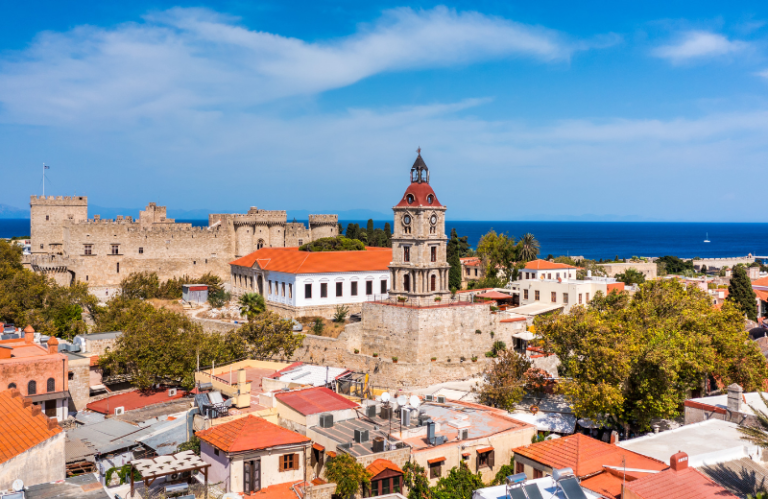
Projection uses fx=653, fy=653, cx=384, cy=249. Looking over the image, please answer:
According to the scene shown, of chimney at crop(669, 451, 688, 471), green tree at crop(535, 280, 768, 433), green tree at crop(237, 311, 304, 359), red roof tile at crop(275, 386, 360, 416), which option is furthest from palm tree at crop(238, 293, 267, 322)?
chimney at crop(669, 451, 688, 471)

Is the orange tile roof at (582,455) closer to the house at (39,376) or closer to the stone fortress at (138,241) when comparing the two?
the house at (39,376)

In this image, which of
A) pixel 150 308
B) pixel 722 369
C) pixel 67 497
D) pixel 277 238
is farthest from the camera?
pixel 277 238

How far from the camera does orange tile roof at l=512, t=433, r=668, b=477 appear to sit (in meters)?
18.2

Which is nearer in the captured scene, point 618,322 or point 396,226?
point 618,322

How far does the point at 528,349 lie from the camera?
131ft

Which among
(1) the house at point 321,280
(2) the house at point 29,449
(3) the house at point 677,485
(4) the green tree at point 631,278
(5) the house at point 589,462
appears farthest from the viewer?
(4) the green tree at point 631,278

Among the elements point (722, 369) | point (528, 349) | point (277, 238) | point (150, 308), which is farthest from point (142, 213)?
point (722, 369)

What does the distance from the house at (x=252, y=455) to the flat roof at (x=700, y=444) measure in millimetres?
10109

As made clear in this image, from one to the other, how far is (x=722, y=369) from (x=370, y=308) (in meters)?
19.8

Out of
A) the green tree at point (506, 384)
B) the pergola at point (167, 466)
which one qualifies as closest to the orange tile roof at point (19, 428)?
the pergola at point (167, 466)

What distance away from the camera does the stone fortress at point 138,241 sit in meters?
55.8

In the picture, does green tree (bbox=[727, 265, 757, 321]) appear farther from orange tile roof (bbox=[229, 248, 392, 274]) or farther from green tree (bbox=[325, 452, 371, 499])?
green tree (bbox=[325, 452, 371, 499])

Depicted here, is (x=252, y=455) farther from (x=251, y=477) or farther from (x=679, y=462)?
(x=679, y=462)

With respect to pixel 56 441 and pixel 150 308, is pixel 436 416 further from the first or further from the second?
pixel 150 308
